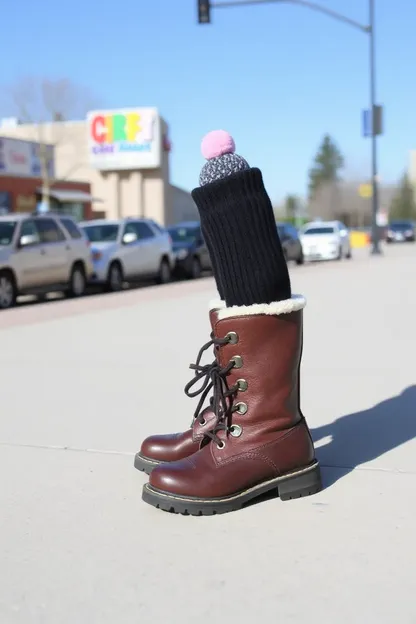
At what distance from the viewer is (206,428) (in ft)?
10.6

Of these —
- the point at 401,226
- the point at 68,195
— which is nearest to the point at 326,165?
the point at 401,226

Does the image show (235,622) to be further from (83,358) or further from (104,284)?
(104,284)

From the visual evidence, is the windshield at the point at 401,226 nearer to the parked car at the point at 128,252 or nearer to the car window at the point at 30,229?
the parked car at the point at 128,252

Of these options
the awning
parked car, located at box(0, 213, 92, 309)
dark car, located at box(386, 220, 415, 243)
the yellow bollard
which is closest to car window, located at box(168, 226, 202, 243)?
parked car, located at box(0, 213, 92, 309)

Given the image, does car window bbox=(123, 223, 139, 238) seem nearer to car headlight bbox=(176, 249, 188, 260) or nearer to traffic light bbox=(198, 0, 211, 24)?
car headlight bbox=(176, 249, 188, 260)

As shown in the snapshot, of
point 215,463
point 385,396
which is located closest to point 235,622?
point 215,463

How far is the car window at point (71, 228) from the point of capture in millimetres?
15328

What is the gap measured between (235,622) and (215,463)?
89 cm

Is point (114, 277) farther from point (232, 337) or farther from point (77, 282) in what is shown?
point (232, 337)

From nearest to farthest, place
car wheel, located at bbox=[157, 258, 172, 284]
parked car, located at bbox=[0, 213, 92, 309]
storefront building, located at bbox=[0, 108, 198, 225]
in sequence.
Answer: parked car, located at bbox=[0, 213, 92, 309]
car wheel, located at bbox=[157, 258, 172, 284]
storefront building, located at bbox=[0, 108, 198, 225]

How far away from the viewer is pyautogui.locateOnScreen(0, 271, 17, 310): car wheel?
13.1 metres

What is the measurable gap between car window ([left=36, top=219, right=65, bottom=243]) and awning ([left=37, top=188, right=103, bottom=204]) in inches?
924

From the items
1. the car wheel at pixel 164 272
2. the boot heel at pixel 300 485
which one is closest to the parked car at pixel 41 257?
the car wheel at pixel 164 272

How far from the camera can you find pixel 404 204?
122625 mm
